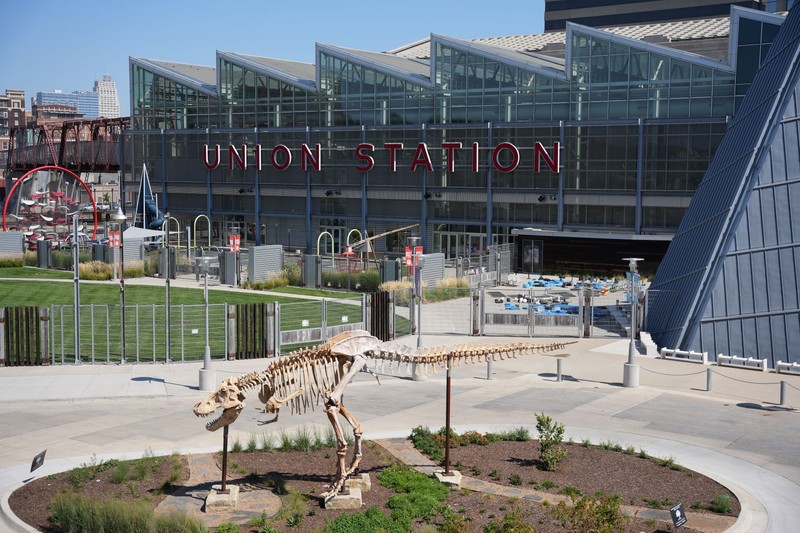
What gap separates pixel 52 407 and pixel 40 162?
9526 centimetres

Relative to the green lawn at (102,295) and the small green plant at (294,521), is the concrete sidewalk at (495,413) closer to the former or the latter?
the small green plant at (294,521)

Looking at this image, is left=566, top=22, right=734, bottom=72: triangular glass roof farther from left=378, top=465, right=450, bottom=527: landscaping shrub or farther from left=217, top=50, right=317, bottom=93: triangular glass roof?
left=378, top=465, right=450, bottom=527: landscaping shrub

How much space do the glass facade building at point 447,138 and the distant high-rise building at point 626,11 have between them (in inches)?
1758

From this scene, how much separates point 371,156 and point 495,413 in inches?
1836

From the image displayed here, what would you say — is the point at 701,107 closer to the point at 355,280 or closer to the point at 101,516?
the point at 355,280

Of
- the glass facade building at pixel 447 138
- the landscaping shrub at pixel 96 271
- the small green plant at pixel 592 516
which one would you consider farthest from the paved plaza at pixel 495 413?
the glass facade building at pixel 447 138

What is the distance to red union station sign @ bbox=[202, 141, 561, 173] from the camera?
2507 inches

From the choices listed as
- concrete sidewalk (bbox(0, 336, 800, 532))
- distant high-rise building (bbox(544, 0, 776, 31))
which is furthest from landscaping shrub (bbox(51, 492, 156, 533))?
distant high-rise building (bbox(544, 0, 776, 31))

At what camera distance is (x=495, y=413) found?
2589 cm

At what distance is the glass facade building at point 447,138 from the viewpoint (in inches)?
2349

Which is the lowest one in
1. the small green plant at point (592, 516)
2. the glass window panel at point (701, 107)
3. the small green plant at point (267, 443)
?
the small green plant at point (267, 443)

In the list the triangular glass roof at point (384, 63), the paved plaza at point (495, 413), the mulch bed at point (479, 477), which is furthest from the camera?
the triangular glass roof at point (384, 63)

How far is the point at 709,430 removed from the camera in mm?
24078

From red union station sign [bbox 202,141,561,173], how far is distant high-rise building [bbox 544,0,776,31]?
196ft
